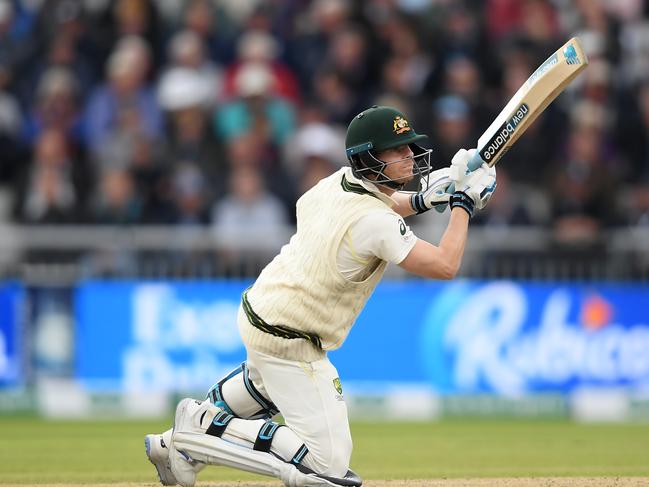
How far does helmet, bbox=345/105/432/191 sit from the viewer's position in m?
6.12

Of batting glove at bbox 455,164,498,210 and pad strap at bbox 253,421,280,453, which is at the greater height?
batting glove at bbox 455,164,498,210

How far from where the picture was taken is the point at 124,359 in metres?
11.5

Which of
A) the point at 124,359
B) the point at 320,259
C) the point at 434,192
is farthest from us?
the point at 124,359

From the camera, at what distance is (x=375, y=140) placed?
6.12 metres

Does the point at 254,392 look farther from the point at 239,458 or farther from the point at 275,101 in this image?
the point at 275,101

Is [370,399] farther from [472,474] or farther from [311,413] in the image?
[311,413]

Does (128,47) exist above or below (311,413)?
above

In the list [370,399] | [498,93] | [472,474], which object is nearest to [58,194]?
[370,399]

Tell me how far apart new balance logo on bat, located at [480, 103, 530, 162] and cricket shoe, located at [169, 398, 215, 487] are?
181 centimetres

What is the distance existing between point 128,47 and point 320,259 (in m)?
7.29

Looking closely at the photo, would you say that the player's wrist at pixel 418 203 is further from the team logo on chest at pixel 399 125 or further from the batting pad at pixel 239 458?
the batting pad at pixel 239 458

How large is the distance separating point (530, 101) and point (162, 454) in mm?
2495

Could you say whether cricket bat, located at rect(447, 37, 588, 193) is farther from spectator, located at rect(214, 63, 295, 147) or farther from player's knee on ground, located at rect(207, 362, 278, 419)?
spectator, located at rect(214, 63, 295, 147)

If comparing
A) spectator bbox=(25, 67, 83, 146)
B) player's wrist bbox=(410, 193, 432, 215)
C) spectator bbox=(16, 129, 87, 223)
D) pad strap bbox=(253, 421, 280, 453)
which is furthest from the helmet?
spectator bbox=(25, 67, 83, 146)
